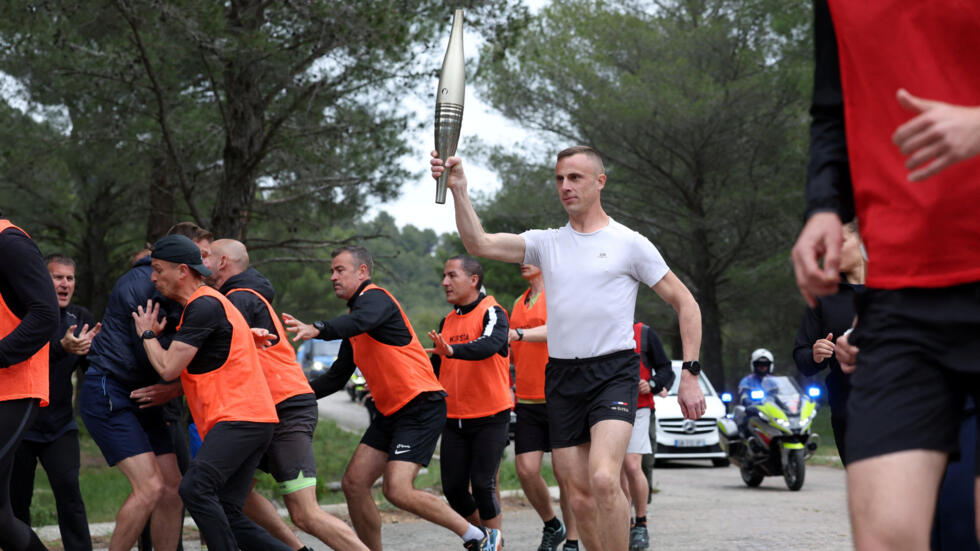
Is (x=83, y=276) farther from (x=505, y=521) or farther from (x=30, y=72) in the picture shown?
(x=505, y=521)

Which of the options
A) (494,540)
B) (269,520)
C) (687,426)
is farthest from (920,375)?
(687,426)

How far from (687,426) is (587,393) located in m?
13.7

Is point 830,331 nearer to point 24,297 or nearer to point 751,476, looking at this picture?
point 24,297

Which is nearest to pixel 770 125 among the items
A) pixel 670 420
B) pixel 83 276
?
pixel 670 420

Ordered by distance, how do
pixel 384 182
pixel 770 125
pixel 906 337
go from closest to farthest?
pixel 906 337 → pixel 384 182 → pixel 770 125

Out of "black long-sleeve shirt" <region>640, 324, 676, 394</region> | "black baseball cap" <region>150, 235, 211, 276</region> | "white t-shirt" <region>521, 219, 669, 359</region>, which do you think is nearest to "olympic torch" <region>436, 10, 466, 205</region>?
"white t-shirt" <region>521, 219, 669, 359</region>

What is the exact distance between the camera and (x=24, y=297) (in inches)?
214

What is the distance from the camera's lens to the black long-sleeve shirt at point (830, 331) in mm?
5441

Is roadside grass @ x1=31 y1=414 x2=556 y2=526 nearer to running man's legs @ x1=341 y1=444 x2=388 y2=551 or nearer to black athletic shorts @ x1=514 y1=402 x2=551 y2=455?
black athletic shorts @ x1=514 y1=402 x2=551 y2=455

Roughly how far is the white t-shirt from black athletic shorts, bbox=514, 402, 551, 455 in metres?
2.84

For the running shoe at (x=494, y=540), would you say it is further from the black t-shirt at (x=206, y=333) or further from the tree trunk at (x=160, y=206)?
the tree trunk at (x=160, y=206)

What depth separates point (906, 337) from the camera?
246 centimetres

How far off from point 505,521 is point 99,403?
17.0 feet

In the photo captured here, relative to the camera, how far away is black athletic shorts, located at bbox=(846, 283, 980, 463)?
7.86ft
